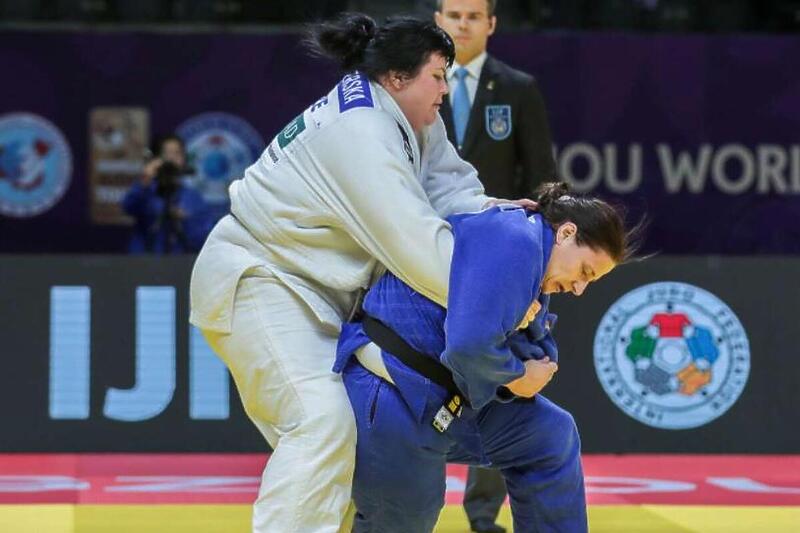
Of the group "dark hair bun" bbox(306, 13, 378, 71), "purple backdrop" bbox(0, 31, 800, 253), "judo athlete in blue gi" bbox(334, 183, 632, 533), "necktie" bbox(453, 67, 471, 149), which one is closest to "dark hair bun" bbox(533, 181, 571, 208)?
"judo athlete in blue gi" bbox(334, 183, 632, 533)

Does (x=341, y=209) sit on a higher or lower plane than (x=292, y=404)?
higher

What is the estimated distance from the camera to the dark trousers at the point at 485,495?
5.57 meters

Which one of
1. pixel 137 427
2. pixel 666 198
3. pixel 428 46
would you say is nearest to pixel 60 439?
pixel 137 427

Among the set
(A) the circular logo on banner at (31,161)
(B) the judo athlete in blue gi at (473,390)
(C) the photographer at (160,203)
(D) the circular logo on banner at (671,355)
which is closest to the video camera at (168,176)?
(C) the photographer at (160,203)

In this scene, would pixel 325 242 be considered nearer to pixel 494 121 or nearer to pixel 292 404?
pixel 292 404

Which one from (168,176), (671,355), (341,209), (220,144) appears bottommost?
(671,355)

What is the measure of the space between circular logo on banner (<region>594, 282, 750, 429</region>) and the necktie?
5.85ft

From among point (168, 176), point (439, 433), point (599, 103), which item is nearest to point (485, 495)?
point (439, 433)

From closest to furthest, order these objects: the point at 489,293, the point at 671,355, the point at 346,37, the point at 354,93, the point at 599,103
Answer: the point at 489,293
the point at 354,93
the point at 346,37
the point at 671,355
the point at 599,103

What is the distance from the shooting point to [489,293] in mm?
3625

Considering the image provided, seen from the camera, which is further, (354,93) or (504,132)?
(504,132)

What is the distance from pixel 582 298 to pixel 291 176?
11.6 feet

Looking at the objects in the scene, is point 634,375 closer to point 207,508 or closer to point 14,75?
point 207,508

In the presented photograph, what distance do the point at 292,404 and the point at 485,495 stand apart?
5.79 feet
